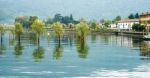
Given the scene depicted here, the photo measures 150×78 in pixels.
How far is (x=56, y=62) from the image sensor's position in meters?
44.3

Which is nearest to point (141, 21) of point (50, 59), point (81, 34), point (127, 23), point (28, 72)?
point (127, 23)

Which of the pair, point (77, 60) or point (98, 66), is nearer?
point (98, 66)

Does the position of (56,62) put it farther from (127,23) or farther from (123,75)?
(127,23)

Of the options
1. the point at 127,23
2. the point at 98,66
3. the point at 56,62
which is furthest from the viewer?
the point at 127,23

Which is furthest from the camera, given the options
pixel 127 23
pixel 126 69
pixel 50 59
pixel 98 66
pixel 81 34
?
pixel 127 23

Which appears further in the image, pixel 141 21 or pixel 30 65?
pixel 141 21

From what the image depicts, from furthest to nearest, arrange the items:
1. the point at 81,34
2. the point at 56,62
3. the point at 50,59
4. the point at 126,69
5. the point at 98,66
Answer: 1. the point at 81,34
2. the point at 50,59
3. the point at 56,62
4. the point at 98,66
5. the point at 126,69

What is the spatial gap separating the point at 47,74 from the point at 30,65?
6.77 metres

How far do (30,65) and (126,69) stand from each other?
8.52 metres

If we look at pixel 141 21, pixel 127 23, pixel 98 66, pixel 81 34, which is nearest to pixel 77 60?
pixel 98 66

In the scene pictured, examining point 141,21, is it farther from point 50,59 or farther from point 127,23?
point 50,59

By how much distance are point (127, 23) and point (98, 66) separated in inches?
5804

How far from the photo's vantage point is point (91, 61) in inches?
1809

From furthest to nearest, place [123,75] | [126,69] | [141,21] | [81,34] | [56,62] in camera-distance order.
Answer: [141,21] → [81,34] → [56,62] → [126,69] → [123,75]
